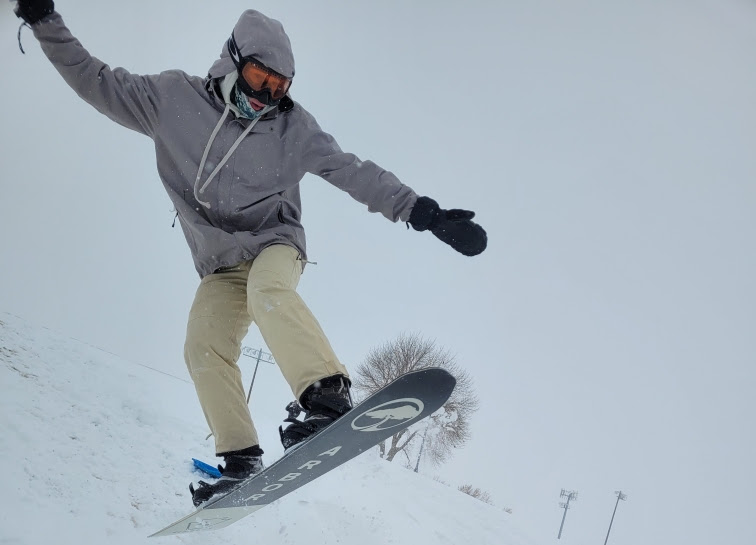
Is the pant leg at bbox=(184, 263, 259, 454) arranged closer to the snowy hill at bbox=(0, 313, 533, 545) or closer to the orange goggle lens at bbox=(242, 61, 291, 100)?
the orange goggle lens at bbox=(242, 61, 291, 100)

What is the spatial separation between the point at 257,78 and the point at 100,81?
3.05 ft

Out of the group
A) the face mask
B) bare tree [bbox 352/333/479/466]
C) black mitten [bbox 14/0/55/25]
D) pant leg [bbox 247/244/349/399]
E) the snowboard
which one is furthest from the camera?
bare tree [bbox 352/333/479/466]

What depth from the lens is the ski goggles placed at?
104 inches

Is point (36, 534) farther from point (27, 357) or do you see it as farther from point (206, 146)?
point (27, 357)

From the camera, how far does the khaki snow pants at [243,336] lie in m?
2.38

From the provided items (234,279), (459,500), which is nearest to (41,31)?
(234,279)

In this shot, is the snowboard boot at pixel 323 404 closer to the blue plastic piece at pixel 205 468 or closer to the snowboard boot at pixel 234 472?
the snowboard boot at pixel 234 472

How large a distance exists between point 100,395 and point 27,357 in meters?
1.12

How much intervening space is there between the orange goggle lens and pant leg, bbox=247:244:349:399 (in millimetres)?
934

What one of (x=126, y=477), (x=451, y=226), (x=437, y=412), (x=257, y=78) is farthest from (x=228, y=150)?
(x=437, y=412)

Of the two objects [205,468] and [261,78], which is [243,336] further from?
[205,468]

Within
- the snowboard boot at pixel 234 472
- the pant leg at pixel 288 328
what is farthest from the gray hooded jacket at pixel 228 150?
the snowboard boot at pixel 234 472

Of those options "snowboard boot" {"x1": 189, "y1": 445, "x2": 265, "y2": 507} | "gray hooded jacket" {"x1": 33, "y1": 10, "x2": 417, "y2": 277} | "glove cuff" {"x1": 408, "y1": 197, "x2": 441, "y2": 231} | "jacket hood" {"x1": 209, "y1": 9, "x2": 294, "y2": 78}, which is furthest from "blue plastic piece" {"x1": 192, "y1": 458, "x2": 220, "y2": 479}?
"jacket hood" {"x1": 209, "y1": 9, "x2": 294, "y2": 78}

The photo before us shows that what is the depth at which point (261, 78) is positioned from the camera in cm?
264
